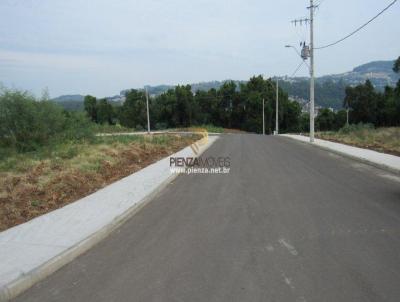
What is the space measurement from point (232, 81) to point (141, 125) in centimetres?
2473

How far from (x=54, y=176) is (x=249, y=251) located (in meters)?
7.22

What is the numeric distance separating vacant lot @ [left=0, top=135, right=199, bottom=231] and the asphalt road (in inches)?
91.1

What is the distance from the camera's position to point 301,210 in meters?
7.77

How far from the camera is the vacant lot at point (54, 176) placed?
329 inches

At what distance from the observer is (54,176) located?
10.8 m

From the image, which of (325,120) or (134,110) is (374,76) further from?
(134,110)

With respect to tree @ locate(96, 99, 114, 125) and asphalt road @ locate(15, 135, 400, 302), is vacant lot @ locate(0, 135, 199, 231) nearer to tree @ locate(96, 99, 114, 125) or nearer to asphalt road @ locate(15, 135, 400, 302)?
asphalt road @ locate(15, 135, 400, 302)

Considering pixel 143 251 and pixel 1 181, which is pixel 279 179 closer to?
pixel 143 251

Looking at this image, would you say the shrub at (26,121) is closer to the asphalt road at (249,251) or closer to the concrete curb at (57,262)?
the asphalt road at (249,251)

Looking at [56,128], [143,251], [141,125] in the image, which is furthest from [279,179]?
[141,125]

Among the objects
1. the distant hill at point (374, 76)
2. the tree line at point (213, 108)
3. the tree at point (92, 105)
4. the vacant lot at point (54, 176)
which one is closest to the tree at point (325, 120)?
the tree line at point (213, 108)

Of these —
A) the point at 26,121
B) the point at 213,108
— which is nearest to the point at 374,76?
the point at 213,108

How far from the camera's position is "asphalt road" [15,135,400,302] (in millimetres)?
4395

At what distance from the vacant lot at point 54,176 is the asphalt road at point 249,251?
2.31m
